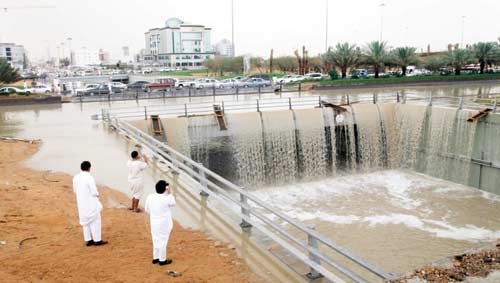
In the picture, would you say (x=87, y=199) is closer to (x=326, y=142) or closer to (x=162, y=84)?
(x=326, y=142)

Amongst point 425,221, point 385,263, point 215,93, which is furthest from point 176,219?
point 215,93

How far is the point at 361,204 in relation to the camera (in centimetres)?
1617

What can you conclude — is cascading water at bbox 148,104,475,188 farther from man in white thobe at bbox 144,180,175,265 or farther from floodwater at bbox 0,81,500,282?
man in white thobe at bbox 144,180,175,265

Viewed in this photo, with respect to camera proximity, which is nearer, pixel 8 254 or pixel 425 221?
pixel 8 254

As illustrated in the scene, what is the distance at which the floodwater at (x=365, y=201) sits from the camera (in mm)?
11523

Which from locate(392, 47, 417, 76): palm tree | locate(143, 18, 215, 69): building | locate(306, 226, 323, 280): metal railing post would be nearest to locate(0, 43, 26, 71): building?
locate(143, 18, 215, 69): building

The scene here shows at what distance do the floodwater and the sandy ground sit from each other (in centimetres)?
102

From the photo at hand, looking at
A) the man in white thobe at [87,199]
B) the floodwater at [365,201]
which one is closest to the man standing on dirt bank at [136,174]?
the floodwater at [365,201]

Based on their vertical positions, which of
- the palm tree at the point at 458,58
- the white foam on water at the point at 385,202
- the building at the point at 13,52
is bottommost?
the white foam on water at the point at 385,202

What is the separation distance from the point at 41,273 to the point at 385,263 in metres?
6.78

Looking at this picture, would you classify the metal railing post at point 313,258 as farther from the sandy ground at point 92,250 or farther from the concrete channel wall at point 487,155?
the concrete channel wall at point 487,155

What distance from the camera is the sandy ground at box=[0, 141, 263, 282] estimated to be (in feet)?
19.6

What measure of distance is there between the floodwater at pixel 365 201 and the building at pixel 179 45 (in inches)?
4304

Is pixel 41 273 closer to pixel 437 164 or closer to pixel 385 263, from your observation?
pixel 385 263
